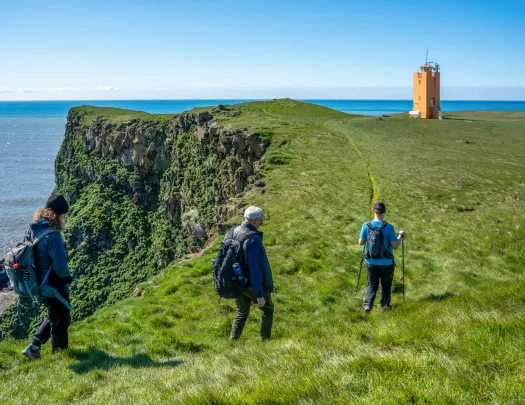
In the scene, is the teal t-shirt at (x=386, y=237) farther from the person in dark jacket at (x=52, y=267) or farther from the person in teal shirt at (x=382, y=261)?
the person in dark jacket at (x=52, y=267)

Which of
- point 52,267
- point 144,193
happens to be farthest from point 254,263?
point 144,193

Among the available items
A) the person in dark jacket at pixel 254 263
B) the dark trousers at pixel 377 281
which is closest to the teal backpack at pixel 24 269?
the person in dark jacket at pixel 254 263

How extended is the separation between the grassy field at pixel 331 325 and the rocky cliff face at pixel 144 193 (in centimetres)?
2394

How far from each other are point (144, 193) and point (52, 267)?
246 feet

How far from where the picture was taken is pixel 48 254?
9.13 m

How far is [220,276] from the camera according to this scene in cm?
933

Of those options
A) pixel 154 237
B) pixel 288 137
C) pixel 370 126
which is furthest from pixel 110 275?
pixel 370 126

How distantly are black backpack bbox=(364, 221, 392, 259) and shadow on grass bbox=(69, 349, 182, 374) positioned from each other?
5692 mm

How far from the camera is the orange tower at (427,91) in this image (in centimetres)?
9544

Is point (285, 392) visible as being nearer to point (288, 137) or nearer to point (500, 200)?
point (500, 200)

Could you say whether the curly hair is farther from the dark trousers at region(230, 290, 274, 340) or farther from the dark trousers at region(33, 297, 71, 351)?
the dark trousers at region(230, 290, 274, 340)

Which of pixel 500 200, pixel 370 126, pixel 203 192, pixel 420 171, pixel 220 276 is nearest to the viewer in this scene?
pixel 220 276

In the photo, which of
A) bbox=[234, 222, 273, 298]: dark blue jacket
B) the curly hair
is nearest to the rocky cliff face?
bbox=[234, 222, 273, 298]: dark blue jacket

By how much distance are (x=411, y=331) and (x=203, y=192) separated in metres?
55.9
